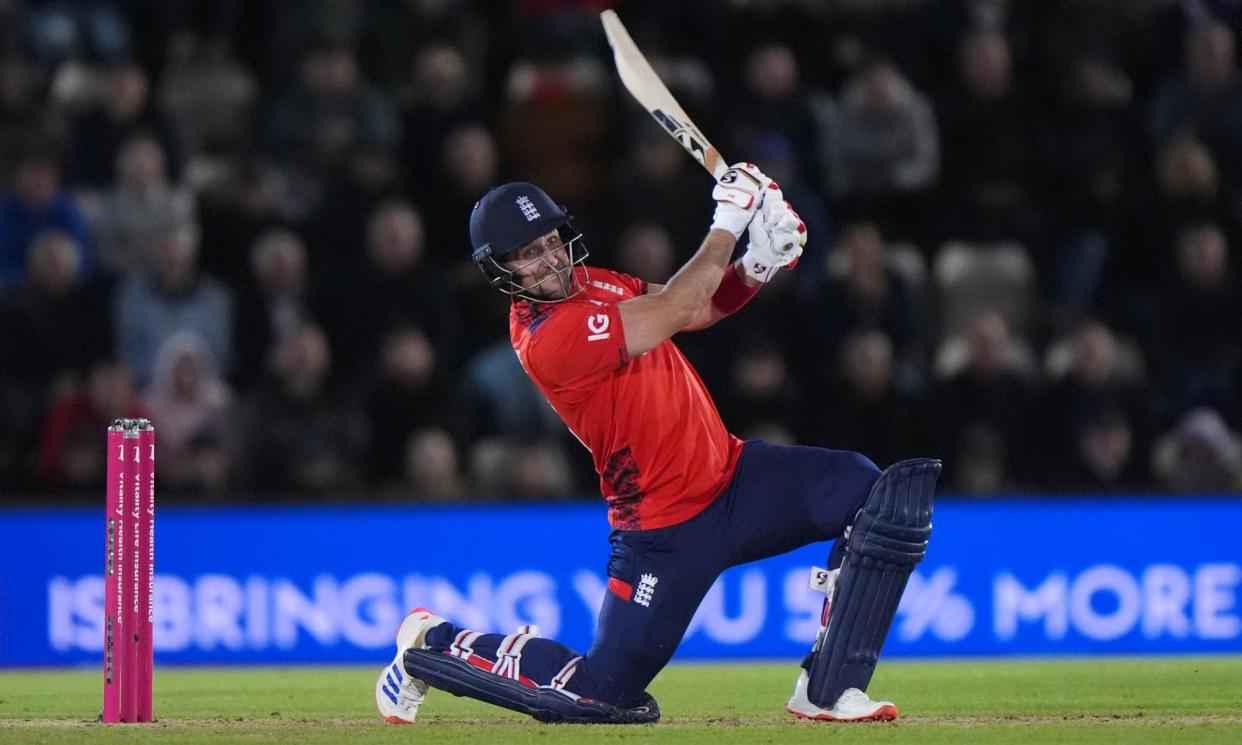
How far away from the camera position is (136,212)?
13906mm

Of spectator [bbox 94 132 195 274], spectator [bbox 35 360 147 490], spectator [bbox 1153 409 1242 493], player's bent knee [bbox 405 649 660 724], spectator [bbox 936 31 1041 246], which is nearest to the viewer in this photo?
player's bent knee [bbox 405 649 660 724]

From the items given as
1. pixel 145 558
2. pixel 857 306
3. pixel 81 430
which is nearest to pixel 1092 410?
pixel 857 306

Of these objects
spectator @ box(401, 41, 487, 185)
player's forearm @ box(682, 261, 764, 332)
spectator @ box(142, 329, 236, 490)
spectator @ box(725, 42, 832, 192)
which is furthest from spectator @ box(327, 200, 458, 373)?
player's forearm @ box(682, 261, 764, 332)

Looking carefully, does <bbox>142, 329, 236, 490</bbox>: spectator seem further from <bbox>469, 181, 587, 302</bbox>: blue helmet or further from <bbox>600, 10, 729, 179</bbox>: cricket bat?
<bbox>469, 181, 587, 302</bbox>: blue helmet

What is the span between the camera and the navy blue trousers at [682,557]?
7926mm

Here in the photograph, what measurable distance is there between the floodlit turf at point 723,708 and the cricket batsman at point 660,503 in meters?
0.19

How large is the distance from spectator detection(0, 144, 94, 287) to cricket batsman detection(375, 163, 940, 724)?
6.39 metres

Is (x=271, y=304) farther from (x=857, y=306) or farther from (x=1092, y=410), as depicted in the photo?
(x=1092, y=410)

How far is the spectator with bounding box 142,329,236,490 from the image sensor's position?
42.5 feet

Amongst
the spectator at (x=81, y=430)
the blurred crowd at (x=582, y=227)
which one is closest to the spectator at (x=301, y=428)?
the blurred crowd at (x=582, y=227)

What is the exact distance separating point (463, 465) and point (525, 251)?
551 cm

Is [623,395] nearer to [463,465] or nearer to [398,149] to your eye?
[463,465]

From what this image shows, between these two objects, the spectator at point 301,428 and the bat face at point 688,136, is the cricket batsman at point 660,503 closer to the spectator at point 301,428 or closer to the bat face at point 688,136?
the bat face at point 688,136

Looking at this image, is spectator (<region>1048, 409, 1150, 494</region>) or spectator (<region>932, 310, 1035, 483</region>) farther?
spectator (<region>932, 310, 1035, 483</region>)
